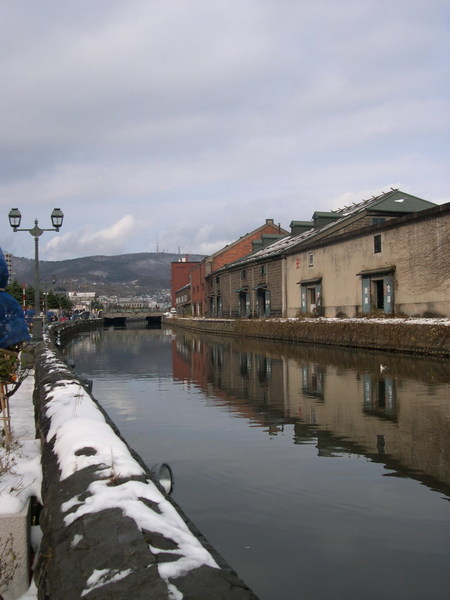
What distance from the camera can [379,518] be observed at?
220 inches

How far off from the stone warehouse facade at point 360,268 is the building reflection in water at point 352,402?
774cm

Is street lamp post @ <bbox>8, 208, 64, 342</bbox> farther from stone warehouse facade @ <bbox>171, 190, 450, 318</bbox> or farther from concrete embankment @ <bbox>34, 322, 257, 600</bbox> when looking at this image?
concrete embankment @ <bbox>34, 322, 257, 600</bbox>

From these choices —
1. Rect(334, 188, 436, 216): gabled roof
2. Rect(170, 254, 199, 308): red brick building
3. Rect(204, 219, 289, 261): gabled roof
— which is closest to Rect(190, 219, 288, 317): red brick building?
Rect(204, 219, 289, 261): gabled roof

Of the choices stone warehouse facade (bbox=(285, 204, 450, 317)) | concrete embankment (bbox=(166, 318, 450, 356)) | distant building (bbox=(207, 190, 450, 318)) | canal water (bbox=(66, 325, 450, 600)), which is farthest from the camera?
distant building (bbox=(207, 190, 450, 318))

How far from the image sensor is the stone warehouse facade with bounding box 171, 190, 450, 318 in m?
28.4

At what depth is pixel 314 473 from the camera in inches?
279

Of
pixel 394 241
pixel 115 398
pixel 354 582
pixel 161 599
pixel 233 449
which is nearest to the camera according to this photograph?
pixel 161 599

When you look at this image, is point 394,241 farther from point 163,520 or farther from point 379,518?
point 163,520

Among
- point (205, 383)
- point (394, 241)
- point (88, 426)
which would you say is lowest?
point (205, 383)

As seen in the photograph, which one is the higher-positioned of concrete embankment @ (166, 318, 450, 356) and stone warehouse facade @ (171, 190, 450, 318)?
stone warehouse facade @ (171, 190, 450, 318)

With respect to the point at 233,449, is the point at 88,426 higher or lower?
higher

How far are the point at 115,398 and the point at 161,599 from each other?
1183 cm

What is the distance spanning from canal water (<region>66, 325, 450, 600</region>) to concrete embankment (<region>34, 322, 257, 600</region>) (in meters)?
1.30

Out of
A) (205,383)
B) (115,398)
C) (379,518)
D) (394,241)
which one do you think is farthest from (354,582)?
(394,241)
